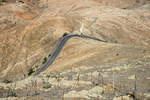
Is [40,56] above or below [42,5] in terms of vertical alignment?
below

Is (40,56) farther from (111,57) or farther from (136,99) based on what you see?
(136,99)

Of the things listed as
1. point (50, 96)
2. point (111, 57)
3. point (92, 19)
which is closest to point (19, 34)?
point (92, 19)

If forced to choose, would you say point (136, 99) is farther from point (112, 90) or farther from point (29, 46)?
point (29, 46)

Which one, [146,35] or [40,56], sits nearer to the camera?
[40,56]

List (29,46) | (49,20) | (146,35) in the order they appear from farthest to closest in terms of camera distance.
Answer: (146,35)
(49,20)
(29,46)

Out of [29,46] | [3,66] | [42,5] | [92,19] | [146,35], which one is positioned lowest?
[3,66]

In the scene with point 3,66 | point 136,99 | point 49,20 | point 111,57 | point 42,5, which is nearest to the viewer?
point 136,99
